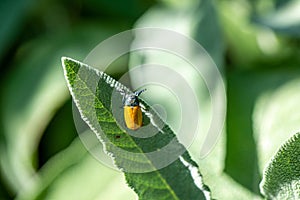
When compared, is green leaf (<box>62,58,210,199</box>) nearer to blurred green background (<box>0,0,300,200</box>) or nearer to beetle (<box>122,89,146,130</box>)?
beetle (<box>122,89,146,130</box>)

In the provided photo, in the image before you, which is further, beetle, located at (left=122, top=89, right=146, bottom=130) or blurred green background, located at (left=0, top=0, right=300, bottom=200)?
blurred green background, located at (left=0, top=0, right=300, bottom=200)

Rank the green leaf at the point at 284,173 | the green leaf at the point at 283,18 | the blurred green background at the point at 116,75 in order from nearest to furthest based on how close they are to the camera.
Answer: the green leaf at the point at 284,173 → the blurred green background at the point at 116,75 → the green leaf at the point at 283,18

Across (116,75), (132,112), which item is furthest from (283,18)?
(132,112)

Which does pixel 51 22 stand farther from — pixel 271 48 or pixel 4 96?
pixel 271 48

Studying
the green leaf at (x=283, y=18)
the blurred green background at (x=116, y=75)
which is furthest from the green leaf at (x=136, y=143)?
the green leaf at (x=283, y=18)

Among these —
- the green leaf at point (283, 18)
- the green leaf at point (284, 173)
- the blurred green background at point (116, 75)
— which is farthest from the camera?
the green leaf at point (283, 18)

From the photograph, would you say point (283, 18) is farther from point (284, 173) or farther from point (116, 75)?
point (284, 173)

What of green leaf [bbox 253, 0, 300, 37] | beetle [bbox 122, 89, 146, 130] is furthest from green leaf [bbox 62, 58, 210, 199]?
green leaf [bbox 253, 0, 300, 37]

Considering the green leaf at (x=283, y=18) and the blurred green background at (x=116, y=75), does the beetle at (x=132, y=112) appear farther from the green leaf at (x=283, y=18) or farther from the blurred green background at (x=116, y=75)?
the green leaf at (x=283, y=18)
